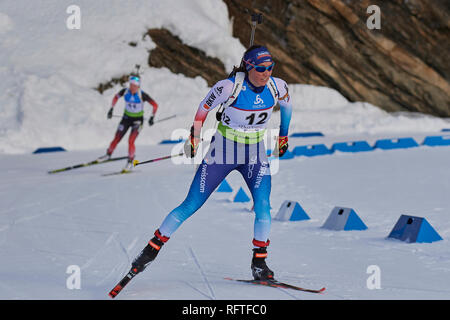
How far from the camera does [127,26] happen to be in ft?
68.5

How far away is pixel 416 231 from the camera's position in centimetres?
580

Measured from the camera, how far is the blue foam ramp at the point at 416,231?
5.77 meters

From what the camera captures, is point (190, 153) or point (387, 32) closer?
point (190, 153)

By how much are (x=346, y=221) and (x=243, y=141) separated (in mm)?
2564

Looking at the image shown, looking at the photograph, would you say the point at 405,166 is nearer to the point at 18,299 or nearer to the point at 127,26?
the point at 18,299

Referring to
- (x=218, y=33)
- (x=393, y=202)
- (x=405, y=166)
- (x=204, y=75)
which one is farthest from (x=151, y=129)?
(x=393, y=202)

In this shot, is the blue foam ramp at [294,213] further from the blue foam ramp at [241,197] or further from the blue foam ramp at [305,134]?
the blue foam ramp at [305,134]

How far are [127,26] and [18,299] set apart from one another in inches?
705

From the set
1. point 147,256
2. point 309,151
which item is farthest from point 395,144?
point 147,256

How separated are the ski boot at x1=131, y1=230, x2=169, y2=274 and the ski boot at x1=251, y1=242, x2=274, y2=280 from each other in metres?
0.74

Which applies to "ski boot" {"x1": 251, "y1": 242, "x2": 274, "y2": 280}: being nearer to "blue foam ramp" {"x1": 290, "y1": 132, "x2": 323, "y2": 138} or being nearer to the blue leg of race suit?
the blue leg of race suit

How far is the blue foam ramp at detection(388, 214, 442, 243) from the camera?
227 inches

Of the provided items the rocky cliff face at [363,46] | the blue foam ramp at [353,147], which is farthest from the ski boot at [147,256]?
the rocky cliff face at [363,46]

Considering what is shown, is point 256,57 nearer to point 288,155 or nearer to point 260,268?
point 260,268
